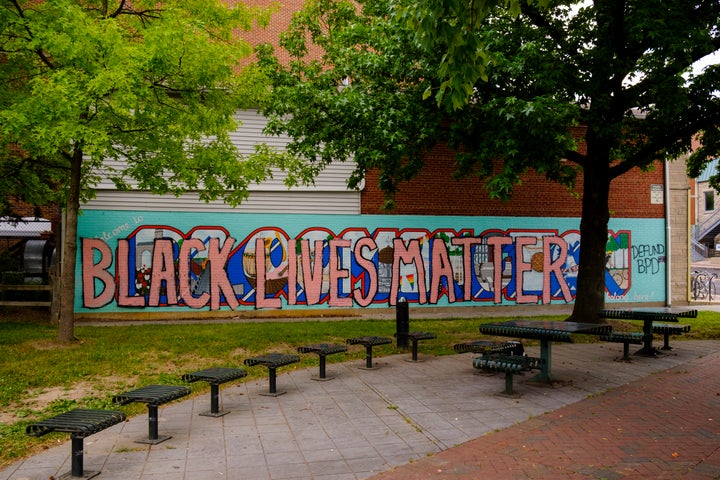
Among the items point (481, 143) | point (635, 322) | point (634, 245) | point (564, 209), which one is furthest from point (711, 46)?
point (634, 245)

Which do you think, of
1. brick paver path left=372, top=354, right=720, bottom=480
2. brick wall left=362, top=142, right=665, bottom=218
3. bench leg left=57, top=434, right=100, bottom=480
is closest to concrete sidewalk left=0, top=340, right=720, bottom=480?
brick paver path left=372, top=354, right=720, bottom=480

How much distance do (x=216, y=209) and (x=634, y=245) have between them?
46.2 feet

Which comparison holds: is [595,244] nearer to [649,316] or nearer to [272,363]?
[649,316]

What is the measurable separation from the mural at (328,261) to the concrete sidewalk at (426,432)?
27.0 feet

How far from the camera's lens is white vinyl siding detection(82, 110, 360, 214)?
15789 mm

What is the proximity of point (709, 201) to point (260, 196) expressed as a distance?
4637 centimetres

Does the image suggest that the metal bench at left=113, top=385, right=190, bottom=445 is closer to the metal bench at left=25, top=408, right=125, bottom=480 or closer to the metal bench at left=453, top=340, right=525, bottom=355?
the metal bench at left=25, top=408, right=125, bottom=480

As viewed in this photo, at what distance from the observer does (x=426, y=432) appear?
5.64 metres

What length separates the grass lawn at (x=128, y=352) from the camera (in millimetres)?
6884

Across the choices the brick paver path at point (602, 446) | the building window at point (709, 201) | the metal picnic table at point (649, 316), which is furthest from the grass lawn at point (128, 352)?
the building window at point (709, 201)

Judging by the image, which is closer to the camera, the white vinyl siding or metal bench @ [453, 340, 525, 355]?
metal bench @ [453, 340, 525, 355]

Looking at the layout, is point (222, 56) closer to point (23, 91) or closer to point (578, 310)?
point (23, 91)

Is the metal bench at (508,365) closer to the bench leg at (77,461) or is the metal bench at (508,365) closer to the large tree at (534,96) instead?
the large tree at (534,96)

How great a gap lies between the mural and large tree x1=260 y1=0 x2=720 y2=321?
460cm
